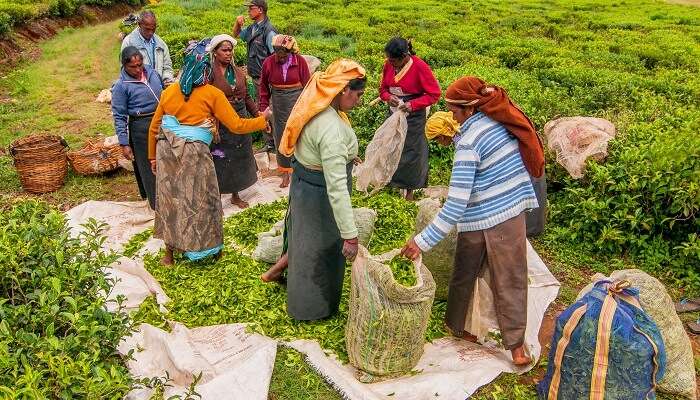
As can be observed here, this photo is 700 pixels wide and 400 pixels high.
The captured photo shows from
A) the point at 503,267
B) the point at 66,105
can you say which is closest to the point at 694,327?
the point at 503,267

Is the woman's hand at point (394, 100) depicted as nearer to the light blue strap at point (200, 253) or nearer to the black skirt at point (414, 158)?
the black skirt at point (414, 158)

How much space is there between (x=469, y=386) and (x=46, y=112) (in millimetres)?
8155

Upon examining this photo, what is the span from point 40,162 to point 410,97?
3.90m

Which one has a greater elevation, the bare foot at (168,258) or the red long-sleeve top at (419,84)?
the red long-sleeve top at (419,84)

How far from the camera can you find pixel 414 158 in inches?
223

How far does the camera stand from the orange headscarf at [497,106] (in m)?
3.17

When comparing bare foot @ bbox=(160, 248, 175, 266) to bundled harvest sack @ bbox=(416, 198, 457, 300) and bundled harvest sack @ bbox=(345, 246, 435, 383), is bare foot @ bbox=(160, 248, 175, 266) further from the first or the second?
bundled harvest sack @ bbox=(416, 198, 457, 300)

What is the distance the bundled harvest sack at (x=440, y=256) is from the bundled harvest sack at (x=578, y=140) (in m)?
1.84

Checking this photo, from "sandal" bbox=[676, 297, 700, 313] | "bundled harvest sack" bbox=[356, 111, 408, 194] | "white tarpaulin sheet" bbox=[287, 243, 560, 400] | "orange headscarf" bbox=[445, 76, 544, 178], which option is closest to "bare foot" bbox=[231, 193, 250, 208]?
"bundled harvest sack" bbox=[356, 111, 408, 194]

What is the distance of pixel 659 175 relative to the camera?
4.76 metres

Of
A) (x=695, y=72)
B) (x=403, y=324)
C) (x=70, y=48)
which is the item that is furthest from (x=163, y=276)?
(x=70, y=48)

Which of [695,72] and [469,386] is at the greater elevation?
[695,72]

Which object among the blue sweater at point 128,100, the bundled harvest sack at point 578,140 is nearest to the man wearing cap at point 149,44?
the blue sweater at point 128,100

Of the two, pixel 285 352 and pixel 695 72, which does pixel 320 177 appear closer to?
pixel 285 352
